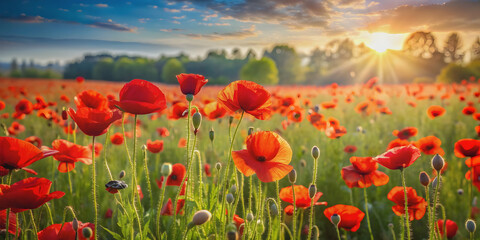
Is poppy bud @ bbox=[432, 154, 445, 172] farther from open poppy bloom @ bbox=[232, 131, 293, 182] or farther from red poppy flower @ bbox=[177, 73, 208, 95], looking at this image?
red poppy flower @ bbox=[177, 73, 208, 95]

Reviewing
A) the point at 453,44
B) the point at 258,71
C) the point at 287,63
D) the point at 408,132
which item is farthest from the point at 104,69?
the point at 408,132

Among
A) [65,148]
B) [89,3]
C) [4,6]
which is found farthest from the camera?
[4,6]

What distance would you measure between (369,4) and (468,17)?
733 mm

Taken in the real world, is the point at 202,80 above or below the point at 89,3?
below

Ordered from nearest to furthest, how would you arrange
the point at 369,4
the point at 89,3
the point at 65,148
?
the point at 65,148 < the point at 369,4 < the point at 89,3

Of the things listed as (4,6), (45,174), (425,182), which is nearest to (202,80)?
(425,182)

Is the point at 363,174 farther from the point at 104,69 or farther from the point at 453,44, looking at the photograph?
the point at 104,69

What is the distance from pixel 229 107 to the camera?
1071 millimetres

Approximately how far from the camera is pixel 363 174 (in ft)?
4.61

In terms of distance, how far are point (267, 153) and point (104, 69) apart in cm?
3263

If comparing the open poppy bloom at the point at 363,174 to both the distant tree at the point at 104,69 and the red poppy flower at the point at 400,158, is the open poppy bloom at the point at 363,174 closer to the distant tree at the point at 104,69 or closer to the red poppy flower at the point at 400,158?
the red poppy flower at the point at 400,158

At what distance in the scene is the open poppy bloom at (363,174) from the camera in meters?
1.35

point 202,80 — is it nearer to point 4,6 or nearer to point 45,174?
point 45,174

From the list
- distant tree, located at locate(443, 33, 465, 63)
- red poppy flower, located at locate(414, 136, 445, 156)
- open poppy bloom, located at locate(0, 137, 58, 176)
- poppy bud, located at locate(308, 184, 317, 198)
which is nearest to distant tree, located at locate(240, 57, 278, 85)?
distant tree, located at locate(443, 33, 465, 63)
